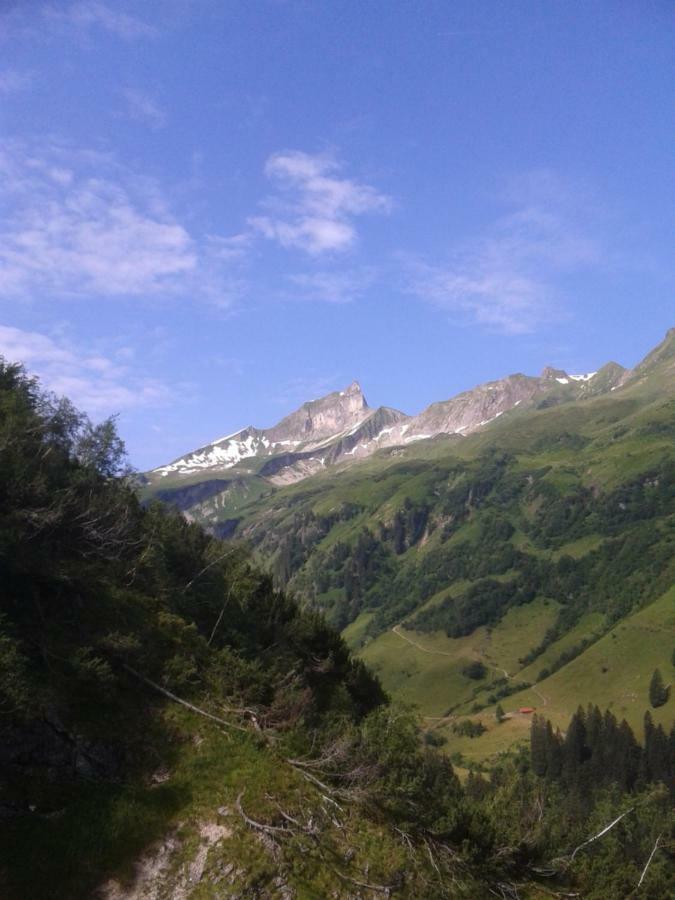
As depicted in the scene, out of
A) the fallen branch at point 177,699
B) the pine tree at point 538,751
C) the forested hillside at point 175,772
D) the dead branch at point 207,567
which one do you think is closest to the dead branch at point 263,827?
the forested hillside at point 175,772

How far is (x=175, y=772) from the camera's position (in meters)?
26.7

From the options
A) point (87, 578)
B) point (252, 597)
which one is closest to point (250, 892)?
point (87, 578)

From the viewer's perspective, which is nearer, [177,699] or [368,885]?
[368,885]

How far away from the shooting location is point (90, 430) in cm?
5781

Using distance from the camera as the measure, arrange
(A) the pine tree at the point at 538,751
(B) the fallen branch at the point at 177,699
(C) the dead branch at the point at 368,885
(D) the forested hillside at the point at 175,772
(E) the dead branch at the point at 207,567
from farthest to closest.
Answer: (A) the pine tree at the point at 538,751 < (E) the dead branch at the point at 207,567 < (B) the fallen branch at the point at 177,699 < (C) the dead branch at the point at 368,885 < (D) the forested hillside at the point at 175,772

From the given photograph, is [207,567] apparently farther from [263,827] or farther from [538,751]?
[538,751]

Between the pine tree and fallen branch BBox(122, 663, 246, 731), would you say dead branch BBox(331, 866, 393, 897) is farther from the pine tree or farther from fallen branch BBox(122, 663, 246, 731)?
the pine tree

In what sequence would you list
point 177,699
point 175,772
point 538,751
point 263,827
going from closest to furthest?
point 263,827 → point 175,772 → point 177,699 → point 538,751

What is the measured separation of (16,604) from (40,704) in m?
7.02

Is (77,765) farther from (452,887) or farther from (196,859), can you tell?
(452,887)

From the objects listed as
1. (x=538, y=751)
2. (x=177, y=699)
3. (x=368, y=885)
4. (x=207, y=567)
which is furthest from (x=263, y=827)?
(x=538, y=751)

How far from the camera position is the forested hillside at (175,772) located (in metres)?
23.0

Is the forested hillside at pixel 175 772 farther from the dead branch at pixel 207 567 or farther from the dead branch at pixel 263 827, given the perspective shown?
the dead branch at pixel 207 567

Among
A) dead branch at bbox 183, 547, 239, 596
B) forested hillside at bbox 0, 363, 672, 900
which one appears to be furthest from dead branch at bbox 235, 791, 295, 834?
dead branch at bbox 183, 547, 239, 596
